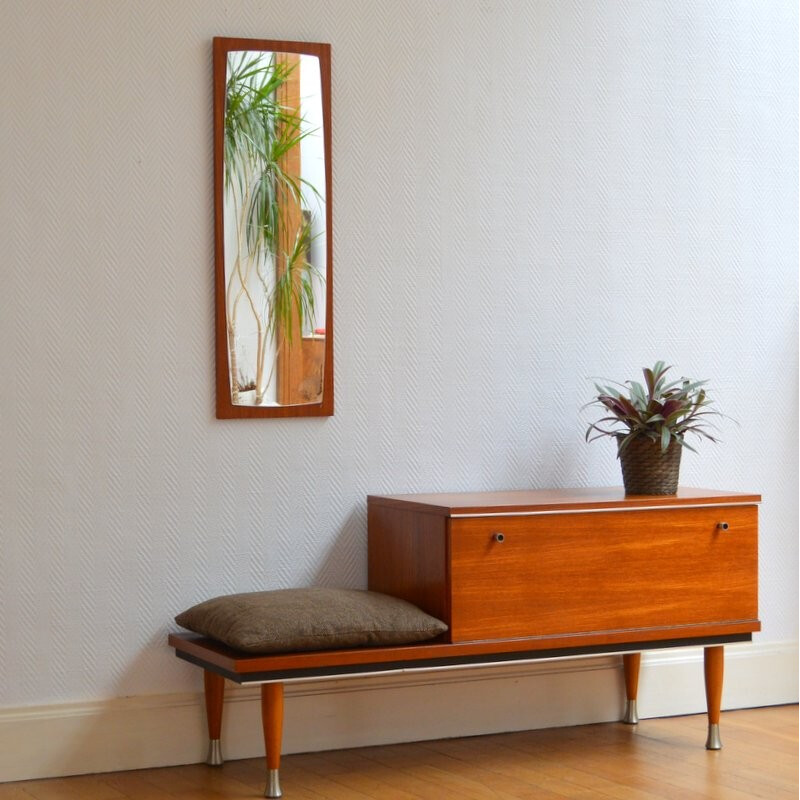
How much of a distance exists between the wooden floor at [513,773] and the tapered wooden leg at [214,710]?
0.04m

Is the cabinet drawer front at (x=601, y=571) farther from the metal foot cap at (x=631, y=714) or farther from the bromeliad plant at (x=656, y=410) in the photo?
the metal foot cap at (x=631, y=714)

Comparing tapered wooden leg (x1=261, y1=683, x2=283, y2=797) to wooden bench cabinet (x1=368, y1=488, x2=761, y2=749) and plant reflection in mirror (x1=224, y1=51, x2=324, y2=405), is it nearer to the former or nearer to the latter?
wooden bench cabinet (x1=368, y1=488, x2=761, y2=749)

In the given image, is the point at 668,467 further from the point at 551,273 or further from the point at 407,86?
the point at 407,86

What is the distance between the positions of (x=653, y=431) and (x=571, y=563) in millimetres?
476

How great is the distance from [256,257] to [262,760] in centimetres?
136

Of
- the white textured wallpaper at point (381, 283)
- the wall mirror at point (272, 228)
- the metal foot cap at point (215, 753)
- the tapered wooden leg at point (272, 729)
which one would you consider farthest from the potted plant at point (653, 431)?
the metal foot cap at point (215, 753)

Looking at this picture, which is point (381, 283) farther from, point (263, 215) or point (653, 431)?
point (653, 431)

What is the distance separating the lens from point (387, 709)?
366 centimetres

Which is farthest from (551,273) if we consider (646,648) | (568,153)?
(646,648)

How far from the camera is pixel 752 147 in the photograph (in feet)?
13.7

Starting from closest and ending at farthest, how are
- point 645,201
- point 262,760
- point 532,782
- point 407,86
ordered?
point 532,782 < point 262,760 < point 407,86 < point 645,201

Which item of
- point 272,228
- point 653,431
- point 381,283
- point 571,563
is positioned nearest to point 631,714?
point 571,563

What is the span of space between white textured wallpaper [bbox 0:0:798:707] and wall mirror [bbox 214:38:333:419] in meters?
0.05

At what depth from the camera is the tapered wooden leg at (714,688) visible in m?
3.58
